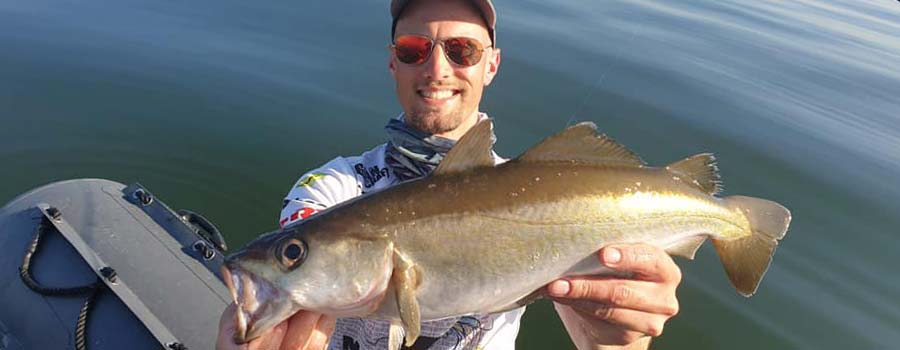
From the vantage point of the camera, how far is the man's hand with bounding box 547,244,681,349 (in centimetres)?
227

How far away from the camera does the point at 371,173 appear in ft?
11.7

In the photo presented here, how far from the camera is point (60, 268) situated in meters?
3.80

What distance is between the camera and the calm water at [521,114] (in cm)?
605

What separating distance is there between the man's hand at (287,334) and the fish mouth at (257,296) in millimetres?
97

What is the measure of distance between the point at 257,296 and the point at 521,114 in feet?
22.2

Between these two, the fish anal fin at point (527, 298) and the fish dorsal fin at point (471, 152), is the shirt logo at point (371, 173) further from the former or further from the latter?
the fish anal fin at point (527, 298)

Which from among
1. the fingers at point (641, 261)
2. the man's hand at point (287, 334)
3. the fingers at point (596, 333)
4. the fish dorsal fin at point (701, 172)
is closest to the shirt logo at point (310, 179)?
the man's hand at point (287, 334)

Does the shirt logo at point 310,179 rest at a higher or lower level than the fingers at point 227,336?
higher

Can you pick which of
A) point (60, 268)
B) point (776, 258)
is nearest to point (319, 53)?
point (60, 268)

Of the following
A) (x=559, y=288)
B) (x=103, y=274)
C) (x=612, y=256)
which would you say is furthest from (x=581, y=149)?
(x=103, y=274)

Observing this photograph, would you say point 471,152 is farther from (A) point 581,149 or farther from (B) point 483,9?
(B) point 483,9

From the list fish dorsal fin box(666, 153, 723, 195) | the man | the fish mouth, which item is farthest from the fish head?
fish dorsal fin box(666, 153, 723, 195)

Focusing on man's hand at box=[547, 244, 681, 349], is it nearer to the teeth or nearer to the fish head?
the fish head

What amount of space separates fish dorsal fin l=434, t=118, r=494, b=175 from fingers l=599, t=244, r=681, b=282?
24.3 inches
